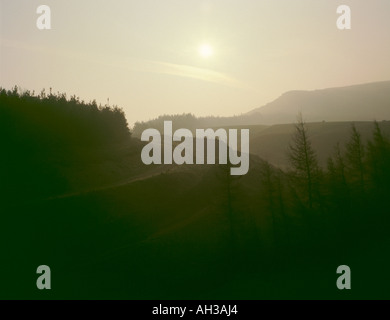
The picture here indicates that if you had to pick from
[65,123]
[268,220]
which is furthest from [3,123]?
[268,220]

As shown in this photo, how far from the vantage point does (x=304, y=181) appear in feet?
99.2

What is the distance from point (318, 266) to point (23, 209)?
87.4 feet

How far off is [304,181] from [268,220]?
18.5 feet

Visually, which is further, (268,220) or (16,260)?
(268,220)

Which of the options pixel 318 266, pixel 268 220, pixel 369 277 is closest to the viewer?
pixel 369 277

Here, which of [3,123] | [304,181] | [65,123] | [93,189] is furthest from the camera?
[65,123]

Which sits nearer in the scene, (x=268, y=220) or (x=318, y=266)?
(x=318, y=266)

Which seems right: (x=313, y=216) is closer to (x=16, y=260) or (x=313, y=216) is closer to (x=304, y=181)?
(x=304, y=181)

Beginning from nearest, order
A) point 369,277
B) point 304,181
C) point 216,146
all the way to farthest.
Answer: point 369,277
point 304,181
point 216,146

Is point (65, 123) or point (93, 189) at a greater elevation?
point (65, 123)

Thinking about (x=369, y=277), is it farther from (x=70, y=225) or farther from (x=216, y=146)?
(x=216, y=146)

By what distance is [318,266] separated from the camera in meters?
26.4
